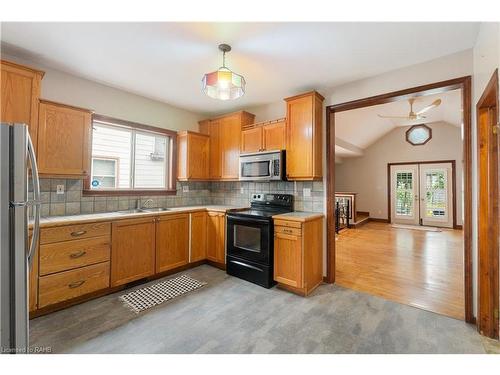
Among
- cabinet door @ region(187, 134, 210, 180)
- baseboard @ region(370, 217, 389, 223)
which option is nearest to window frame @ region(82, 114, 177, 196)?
cabinet door @ region(187, 134, 210, 180)

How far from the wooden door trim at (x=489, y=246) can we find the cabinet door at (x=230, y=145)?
9.14 ft

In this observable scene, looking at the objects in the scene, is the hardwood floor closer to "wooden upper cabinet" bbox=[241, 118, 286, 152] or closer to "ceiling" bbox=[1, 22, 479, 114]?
"wooden upper cabinet" bbox=[241, 118, 286, 152]

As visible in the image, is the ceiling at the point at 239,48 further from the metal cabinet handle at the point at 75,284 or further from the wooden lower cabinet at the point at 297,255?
the metal cabinet handle at the point at 75,284

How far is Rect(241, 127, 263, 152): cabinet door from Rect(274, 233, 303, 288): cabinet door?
1395mm

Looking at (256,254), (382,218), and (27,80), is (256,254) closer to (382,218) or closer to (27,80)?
(27,80)

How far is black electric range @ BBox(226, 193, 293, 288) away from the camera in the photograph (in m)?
2.80

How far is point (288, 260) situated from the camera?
2689 millimetres

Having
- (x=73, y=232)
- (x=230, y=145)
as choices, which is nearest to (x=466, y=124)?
(x=230, y=145)

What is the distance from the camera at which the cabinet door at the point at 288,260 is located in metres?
2.61

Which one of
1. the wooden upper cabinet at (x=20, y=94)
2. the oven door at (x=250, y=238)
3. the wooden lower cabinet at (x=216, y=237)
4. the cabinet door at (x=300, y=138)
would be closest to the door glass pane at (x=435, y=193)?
the cabinet door at (x=300, y=138)

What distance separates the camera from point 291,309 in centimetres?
233

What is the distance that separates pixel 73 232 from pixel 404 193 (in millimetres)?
8964
